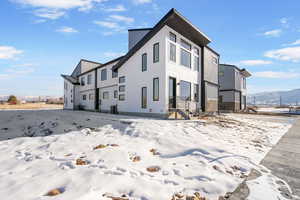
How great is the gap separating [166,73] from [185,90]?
2.82m

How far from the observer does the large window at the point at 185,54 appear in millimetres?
12445

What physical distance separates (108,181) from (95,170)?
53 cm

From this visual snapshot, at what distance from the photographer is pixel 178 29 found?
11805mm

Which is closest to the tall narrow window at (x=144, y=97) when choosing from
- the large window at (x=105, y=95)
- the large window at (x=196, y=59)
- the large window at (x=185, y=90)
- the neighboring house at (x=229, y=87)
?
the large window at (x=185, y=90)

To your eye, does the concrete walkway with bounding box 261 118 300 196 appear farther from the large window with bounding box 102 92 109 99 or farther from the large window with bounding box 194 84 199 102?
the large window with bounding box 102 92 109 99

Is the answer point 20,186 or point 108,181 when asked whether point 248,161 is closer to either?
point 108,181

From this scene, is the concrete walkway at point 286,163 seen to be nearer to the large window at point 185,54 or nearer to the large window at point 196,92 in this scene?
the large window at point 196,92

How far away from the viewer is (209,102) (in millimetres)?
15133

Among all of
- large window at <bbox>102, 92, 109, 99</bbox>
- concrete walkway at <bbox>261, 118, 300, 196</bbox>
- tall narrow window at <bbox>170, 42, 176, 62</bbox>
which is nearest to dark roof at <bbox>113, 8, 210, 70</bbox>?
tall narrow window at <bbox>170, 42, 176, 62</bbox>

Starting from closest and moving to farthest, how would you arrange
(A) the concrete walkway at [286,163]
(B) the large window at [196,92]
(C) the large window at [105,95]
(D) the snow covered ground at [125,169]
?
(D) the snow covered ground at [125,169] < (A) the concrete walkway at [286,163] < (B) the large window at [196,92] < (C) the large window at [105,95]

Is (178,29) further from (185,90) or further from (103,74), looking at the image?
(103,74)

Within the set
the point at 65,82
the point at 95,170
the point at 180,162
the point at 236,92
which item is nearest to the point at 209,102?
the point at 236,92

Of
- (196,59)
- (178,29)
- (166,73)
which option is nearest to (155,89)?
(166,73)

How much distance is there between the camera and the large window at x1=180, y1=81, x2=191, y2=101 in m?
12.2
